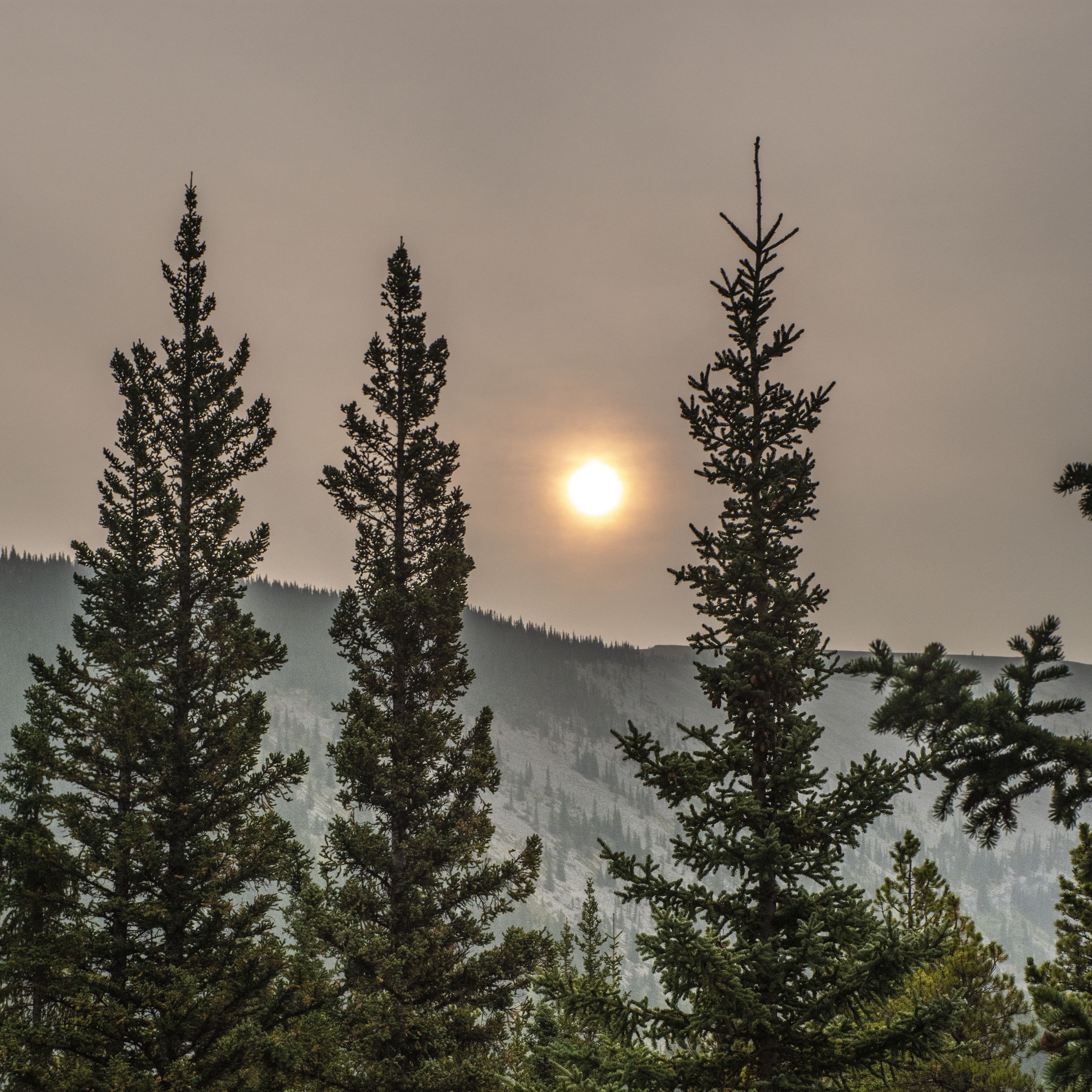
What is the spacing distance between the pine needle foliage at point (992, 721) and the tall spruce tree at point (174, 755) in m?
13.4

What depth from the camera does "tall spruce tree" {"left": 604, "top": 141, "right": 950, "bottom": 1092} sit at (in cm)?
782

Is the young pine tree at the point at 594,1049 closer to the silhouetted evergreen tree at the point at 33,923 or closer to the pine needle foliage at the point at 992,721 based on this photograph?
the pine needle foliage at the point at 992,721

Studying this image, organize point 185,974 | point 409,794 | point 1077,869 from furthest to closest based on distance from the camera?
1. point 409,794
2. point 185,974
3. point 1077,869

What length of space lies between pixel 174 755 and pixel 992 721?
601 inches

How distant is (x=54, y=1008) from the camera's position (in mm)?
16734

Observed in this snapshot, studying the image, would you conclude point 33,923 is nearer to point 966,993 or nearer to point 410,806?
point 410,806

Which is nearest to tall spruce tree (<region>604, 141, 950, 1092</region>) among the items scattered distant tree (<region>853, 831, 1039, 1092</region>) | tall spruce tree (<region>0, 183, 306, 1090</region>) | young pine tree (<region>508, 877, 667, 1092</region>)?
young pine tree (<region>508, 877, 667, 1092</region>)

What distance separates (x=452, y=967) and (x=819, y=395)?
43.6ft

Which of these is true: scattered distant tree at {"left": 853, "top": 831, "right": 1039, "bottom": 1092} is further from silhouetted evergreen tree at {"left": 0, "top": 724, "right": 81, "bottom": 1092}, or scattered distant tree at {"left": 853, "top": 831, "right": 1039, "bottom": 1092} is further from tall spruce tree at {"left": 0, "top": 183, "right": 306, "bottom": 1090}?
silhouetted evergreen tree at {"left": 0, "top": 724, "right": 81, "bottom": 1092}

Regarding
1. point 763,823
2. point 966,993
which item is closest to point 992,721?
point 763,823

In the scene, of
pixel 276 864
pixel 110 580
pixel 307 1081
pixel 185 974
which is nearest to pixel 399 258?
pixel 110 580

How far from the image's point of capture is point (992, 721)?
613cm

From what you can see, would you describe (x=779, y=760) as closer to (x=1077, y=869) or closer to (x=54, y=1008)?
(x=1077, y=869)

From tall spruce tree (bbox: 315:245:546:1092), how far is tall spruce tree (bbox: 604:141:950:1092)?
7.38 metres
